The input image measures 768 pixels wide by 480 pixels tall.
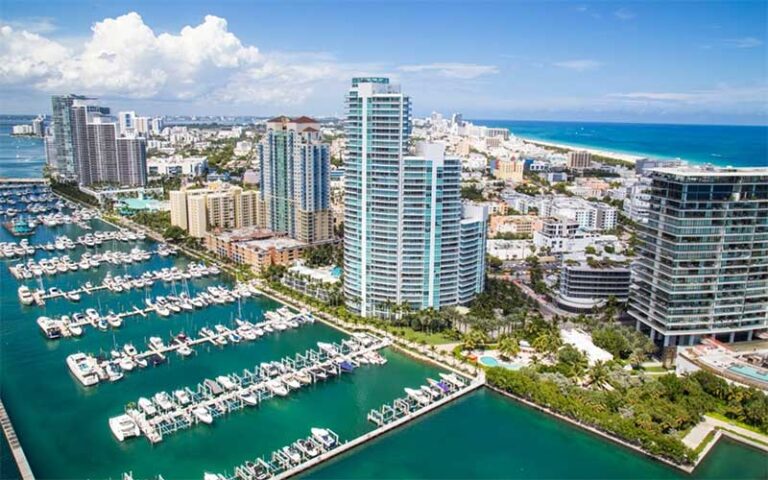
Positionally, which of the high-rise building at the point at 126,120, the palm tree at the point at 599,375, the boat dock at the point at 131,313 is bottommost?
the boat dock at the point at 131,313

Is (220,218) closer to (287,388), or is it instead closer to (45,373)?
(45,373)

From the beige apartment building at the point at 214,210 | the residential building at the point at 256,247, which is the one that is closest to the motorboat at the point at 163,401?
the residential building at the point at 256,247

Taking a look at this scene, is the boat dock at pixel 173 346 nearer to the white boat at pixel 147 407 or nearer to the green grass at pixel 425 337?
the white boat at pixel 147 407

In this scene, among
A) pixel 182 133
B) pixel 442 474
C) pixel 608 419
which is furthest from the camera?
pixel 182 133

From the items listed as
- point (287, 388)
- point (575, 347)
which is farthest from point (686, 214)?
point (287, 388)

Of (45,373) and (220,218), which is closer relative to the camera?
(45,373)

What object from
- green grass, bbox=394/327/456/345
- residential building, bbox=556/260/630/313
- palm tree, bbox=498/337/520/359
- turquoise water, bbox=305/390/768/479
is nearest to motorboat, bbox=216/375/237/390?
turquoise water, bbox=305/390/768/479

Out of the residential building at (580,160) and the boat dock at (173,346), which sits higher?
the residential building at (580,160)
